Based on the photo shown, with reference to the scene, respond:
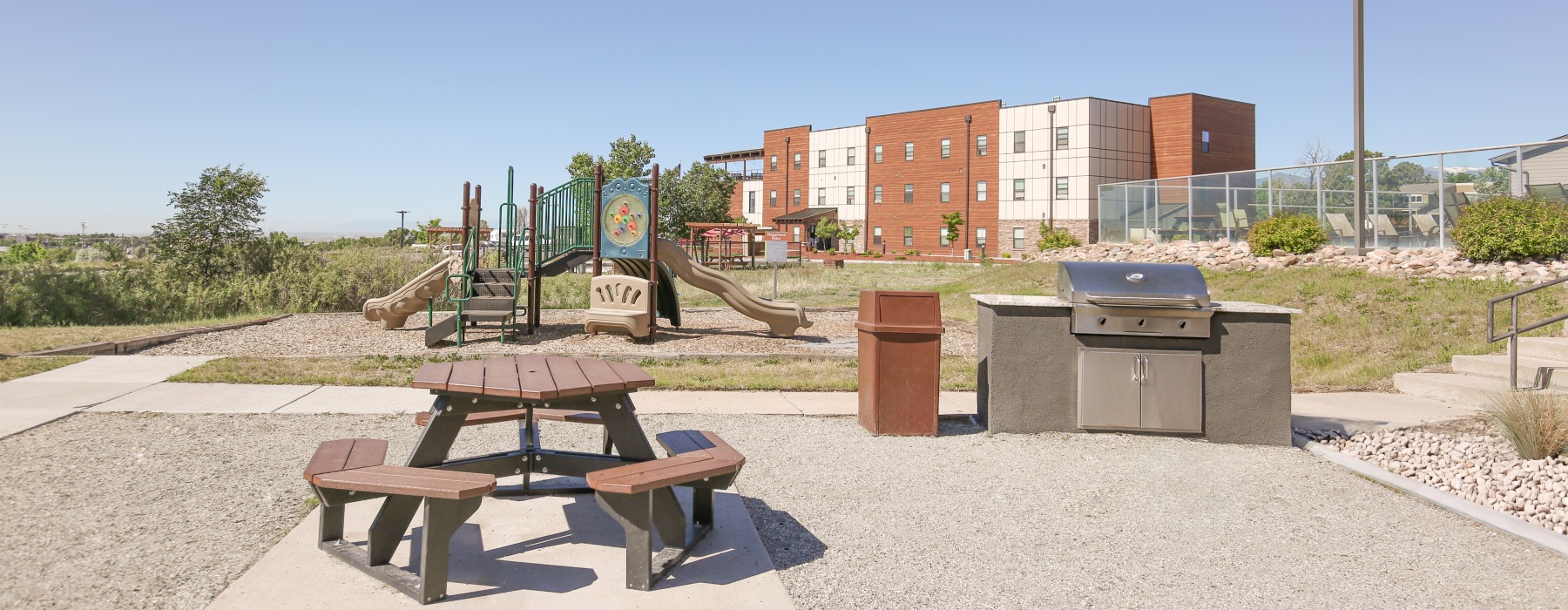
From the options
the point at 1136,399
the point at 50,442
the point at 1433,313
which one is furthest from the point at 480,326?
the point at 1433,313

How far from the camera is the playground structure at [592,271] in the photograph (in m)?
14.2

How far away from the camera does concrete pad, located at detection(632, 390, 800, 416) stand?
27.3 feet

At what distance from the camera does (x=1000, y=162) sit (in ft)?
188

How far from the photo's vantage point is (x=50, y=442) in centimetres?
648

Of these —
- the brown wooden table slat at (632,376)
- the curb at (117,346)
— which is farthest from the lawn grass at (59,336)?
the brown wooden table slat at (632,376)

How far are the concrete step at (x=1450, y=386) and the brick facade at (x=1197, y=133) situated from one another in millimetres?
46307

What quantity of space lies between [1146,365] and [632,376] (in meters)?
4.28

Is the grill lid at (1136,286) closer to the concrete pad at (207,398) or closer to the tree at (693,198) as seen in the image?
the concrete pad at (207,398)

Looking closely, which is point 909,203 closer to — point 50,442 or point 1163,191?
point 1163,191

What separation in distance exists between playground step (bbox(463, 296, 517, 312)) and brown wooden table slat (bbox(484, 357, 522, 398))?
9.13 m

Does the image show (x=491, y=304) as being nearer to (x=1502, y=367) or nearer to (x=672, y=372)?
(x=672, y=372)

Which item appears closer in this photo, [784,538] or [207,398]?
[784,538]

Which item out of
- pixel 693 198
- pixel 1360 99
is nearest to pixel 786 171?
pixel 693 198

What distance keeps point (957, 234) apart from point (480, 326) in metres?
45.2
